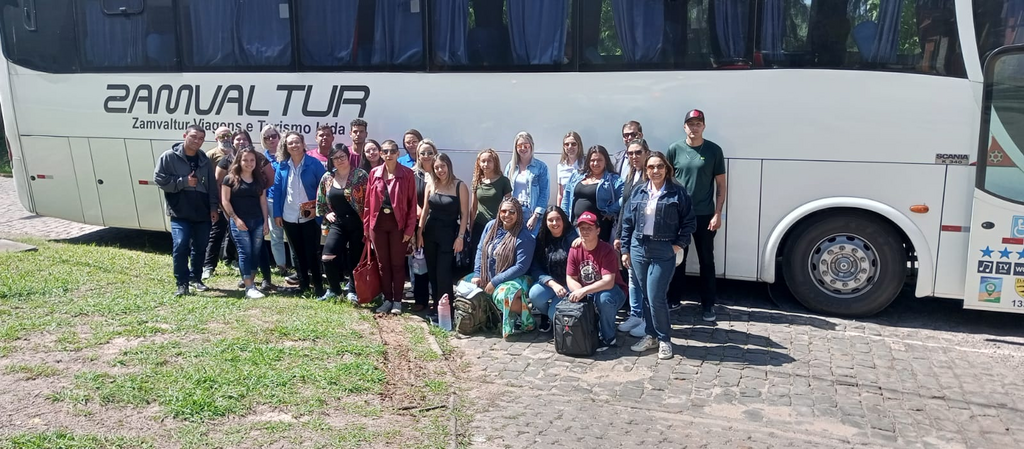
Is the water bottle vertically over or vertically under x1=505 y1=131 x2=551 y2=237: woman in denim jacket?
under

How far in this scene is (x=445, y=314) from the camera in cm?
721

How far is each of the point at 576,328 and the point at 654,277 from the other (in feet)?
2.39

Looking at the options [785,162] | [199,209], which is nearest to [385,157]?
[199,209]

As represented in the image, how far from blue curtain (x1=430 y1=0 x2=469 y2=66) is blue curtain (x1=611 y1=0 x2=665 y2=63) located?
5.15ft

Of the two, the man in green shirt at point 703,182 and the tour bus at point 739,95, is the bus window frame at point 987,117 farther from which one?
the man in green shirt at point 703,182

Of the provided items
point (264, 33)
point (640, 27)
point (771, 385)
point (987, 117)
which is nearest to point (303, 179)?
point (264, 33)

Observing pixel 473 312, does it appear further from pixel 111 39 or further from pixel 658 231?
pixel 111 39

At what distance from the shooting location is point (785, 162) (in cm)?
754

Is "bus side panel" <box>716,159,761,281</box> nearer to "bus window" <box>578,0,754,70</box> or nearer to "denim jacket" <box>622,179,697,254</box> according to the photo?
"bus window" <box>578,0,754,70</box>

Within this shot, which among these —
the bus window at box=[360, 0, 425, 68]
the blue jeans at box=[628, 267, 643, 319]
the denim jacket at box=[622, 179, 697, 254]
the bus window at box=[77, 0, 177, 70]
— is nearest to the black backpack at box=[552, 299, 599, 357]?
the blue jeans at box=[628, 267, 643, 319]

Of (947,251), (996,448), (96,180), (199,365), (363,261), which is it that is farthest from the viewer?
(96,180)

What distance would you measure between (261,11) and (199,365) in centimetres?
477

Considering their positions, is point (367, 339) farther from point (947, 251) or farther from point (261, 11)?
point (947, 251)

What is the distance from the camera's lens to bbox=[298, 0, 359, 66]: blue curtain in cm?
881
